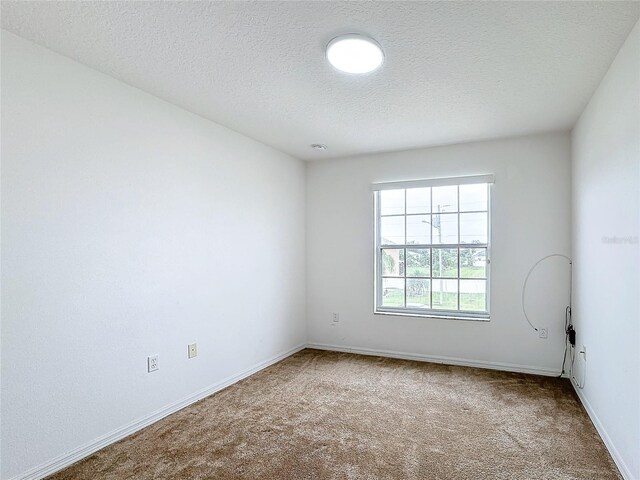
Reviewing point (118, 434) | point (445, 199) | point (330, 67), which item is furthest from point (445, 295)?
point (118, 434)

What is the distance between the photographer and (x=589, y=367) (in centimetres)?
281

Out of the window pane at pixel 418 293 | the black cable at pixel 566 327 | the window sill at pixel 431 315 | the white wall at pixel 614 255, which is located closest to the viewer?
the white wall at pixel 614 255

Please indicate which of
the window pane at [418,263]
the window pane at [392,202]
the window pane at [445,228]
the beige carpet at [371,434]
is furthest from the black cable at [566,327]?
the window pane at [392,202]

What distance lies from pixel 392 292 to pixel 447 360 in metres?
0.94

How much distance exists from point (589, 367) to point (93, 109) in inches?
155

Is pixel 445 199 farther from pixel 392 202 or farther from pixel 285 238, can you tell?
pixel 285 238

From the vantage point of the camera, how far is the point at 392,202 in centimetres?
444

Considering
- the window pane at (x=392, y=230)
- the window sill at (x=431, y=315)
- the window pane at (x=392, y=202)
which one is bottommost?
the window sill at (x=431, y=315)

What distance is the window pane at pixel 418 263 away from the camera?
13.9 feet

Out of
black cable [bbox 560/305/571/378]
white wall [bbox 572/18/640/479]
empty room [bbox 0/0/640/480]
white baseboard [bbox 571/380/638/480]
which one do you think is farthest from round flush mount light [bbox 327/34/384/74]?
black cable [bbox 560/305/571/378]

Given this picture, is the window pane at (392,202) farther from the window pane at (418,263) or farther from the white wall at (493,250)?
the window pane at (418,263)

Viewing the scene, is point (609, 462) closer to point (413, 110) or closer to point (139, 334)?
point (413, 110)

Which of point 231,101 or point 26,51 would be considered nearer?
point 26,51

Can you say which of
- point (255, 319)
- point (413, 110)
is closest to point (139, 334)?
point (255, 319)
